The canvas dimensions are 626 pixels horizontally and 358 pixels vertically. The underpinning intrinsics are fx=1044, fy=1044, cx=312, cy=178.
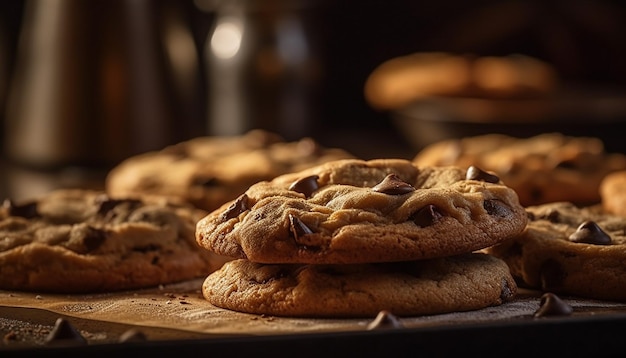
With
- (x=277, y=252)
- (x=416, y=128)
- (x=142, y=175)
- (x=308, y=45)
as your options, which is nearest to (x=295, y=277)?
(x=277, y=252)

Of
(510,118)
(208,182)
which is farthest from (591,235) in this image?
(510,118)

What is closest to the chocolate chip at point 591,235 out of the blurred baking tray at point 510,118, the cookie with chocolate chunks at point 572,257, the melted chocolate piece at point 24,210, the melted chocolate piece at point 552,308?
the cookie with chocolate chunks at point 572,257

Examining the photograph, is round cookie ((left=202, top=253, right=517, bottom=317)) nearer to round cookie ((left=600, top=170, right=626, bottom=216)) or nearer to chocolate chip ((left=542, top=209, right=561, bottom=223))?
chocolate chip ((left=542, top=209, right=561, bottom=223))

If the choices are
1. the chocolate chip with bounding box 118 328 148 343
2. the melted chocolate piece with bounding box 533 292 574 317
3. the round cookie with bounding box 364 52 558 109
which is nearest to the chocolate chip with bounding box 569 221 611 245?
the melted chocolate piece with bounding box 533 292 574 317

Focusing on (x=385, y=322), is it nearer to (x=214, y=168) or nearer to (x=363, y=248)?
(x=363, y=248)

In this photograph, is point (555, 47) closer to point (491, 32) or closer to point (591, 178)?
point (491, 32)

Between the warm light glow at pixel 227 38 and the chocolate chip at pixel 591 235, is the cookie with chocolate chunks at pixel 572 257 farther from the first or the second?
the warm light glow at pixel 227 38

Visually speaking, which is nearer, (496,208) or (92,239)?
(496,208)
